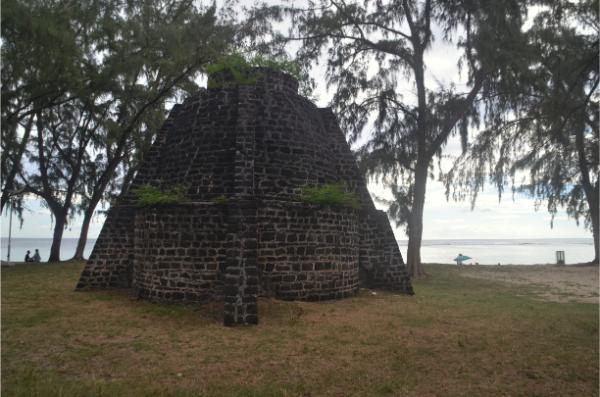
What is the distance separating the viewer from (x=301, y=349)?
287 inches

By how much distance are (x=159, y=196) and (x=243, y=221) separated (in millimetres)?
2860

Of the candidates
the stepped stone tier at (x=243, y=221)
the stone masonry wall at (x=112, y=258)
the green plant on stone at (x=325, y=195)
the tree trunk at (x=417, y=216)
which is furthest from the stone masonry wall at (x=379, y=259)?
the stone masonry wall at (x=112, y=258)

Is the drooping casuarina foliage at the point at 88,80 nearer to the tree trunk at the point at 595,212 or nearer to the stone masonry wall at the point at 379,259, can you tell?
the stone masonry wall at the point at 379,259

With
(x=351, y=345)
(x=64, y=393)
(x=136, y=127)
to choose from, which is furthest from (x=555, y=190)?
(x=64, y=393)

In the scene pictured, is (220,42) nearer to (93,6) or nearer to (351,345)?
(93,6)

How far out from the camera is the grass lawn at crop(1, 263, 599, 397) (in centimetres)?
560

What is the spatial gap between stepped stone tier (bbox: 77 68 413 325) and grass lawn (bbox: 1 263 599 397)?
74cm

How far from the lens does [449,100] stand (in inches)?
739

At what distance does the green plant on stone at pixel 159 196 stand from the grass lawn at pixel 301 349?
2677mm

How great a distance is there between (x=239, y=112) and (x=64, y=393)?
830 centimetres

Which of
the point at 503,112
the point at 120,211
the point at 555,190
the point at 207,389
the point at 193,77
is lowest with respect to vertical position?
the point at 207,389

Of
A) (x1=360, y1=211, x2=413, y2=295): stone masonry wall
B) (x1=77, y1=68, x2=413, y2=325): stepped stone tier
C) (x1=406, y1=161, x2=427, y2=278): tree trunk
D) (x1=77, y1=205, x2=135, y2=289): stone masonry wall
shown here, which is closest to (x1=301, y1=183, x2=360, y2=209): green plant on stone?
(x1=77, y1=68, x2=413, y2=325): stepped stone tier

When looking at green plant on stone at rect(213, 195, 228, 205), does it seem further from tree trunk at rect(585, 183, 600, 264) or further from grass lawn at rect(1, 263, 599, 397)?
tree trunk at rect(585, 183, 600, 264)

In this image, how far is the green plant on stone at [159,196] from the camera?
437 inches
